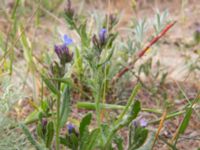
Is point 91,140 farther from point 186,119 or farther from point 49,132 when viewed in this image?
point 186,119

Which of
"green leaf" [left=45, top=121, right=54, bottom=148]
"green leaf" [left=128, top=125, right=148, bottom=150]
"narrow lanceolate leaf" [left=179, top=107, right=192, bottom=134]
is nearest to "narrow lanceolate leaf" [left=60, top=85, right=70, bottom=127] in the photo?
"green leaf" [left=45, top=121, right=54, bottom=148]

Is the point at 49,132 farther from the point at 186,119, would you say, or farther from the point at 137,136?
the point at 186,119

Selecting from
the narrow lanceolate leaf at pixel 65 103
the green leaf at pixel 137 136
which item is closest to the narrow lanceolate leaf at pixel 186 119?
the green leaf at pixel 137 136

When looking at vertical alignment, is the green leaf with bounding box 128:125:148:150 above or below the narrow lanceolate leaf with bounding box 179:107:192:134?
below

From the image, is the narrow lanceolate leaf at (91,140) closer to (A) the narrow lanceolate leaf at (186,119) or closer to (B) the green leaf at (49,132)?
(B) the green leaf at (49,132)

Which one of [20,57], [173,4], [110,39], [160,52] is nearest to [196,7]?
[173,4]

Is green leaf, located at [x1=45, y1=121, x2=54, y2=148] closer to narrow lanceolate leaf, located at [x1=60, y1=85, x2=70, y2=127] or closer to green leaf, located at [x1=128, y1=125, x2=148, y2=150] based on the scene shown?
narrow lanceolate leaf, located at [x1=60, y1=85, x2=70, y2=127]

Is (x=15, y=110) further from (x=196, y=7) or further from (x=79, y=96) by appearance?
(x=196, y=7)

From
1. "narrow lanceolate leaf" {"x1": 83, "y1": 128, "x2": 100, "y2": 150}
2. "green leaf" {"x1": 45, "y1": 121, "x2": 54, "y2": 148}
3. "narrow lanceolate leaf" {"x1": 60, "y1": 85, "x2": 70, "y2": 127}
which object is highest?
"narrow lanceolate leaf" {"x1": 60, "y1": 85, "x2": 70, "y2": 127}

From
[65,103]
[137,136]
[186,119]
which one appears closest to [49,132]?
[65,103]

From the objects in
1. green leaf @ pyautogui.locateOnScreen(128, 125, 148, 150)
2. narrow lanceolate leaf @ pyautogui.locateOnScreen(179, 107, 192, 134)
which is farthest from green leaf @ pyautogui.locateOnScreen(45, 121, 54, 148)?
narrow lanceolate leaf @ pyautogui.locateOnScreen(179, 107, 192, 134)

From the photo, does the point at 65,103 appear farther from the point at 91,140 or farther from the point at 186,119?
the point at 186,119

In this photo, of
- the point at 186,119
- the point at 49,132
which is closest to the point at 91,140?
the point at 49,132
